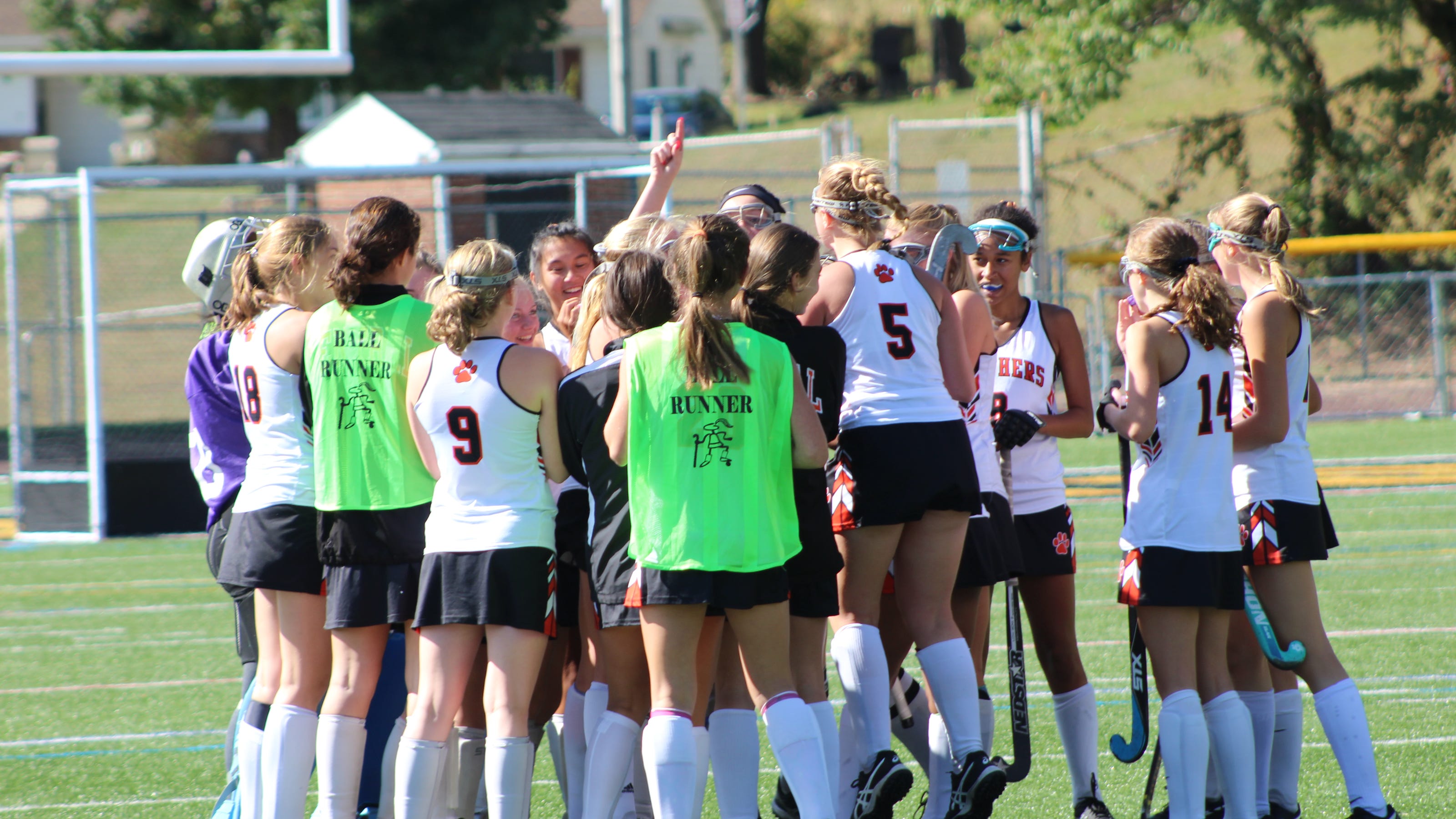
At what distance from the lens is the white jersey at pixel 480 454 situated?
3834 millimetres

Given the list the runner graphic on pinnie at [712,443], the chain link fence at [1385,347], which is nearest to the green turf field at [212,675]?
the runner graphic on pinnie at [712,443]

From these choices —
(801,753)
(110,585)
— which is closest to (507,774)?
(801,753)

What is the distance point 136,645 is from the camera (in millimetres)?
7883

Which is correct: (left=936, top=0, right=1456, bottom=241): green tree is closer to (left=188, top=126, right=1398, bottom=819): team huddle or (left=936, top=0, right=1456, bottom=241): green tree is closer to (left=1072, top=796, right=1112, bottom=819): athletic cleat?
(left=188, top=126, right=1398, bottom=819): team huddle

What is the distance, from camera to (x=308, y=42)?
24922mm

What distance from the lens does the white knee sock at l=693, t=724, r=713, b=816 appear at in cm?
379

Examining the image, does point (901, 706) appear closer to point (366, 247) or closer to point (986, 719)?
point (986, 719)

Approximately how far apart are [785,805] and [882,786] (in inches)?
27.3

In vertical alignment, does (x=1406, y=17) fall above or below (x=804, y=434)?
above

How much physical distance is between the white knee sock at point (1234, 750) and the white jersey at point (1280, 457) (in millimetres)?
609

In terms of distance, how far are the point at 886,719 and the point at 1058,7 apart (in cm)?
1758

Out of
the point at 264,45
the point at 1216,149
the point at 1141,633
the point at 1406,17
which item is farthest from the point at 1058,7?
the point at 1141,633

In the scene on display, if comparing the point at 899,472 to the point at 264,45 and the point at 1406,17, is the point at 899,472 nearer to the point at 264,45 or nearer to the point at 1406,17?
the point at 1406,17

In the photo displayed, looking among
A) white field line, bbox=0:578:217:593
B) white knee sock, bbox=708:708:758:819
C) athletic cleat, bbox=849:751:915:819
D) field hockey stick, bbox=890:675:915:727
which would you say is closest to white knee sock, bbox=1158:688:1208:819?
athletic cleat, bbox=849:751:915:819
